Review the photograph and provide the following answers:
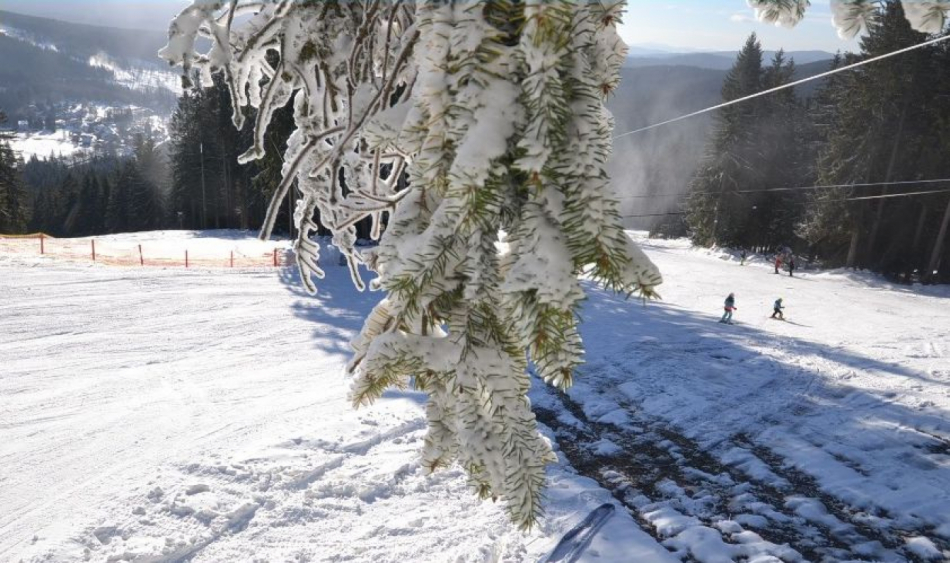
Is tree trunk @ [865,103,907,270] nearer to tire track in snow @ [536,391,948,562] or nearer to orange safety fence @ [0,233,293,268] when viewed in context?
tire track in snow @ [536,391,948,562]

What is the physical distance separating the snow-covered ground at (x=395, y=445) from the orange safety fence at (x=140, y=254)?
5522 mm

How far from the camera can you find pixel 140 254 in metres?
25.1

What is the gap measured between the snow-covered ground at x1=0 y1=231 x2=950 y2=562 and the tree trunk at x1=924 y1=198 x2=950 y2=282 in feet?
47.9

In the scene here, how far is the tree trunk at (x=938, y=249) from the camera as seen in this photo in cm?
2866

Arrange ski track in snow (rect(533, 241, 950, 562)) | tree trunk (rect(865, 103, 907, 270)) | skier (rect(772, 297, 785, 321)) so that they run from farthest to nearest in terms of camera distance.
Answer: tree trunk (rect(865, 103, 907, 270)) < skier (rect(772, 297, 785, 321)) < ski track in snow (rect(533, 241, 950, 562))

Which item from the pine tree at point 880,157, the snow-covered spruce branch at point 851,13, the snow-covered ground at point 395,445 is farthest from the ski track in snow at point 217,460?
the pine tree at point 880,157

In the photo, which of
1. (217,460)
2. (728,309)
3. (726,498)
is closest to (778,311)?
(728,309)

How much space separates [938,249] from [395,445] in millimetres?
32311

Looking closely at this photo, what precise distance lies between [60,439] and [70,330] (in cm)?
637

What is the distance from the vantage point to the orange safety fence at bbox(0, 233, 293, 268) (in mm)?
23688

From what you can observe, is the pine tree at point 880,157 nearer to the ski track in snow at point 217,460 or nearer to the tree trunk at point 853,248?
the tree trunk at point 853,248

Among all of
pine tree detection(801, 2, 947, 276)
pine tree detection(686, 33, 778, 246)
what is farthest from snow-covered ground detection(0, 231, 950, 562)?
pine tree detection(686, 33, 778, 246)

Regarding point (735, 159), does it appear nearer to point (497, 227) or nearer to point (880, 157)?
point (880, 157)

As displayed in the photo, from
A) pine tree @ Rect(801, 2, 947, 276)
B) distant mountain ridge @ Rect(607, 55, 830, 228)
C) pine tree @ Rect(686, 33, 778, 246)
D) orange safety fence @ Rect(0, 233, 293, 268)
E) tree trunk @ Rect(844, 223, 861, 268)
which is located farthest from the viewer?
distant mountain ridge @ Rect(607, 55, 830, 228)
